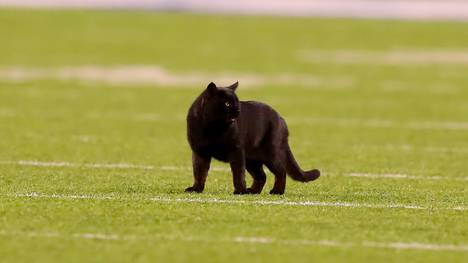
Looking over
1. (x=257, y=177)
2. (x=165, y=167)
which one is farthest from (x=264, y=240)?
(x=165, y=167)

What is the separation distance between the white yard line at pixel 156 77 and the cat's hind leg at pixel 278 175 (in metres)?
13.7

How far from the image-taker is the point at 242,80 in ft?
Answer: 83.4

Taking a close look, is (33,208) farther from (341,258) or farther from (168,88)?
(168,88)

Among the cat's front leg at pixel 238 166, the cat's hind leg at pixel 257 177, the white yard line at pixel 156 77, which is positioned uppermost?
the cat's front leg at pixel 238 166

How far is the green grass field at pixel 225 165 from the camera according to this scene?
27.5 feet

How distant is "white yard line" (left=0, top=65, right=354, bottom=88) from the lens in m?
25.0

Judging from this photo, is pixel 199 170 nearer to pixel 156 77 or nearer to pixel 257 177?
pixel 257 177

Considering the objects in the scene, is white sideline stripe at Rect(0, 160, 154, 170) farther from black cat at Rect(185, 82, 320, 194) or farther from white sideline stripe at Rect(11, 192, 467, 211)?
white sideline stripe at Rect(11, 192, 467, 211)

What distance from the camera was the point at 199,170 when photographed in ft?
33.8

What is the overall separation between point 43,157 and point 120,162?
799 mm

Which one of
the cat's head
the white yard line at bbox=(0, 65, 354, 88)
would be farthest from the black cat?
the white yard line at bbox=(0, 65, 354, 88)

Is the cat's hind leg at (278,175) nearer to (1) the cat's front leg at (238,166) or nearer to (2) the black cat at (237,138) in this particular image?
(2) the black cat at (237,138)

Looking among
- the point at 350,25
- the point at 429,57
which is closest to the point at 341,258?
the point at 429,57

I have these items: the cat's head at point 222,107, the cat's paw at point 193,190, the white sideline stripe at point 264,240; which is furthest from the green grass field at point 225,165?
the cat's head at point 222,107
